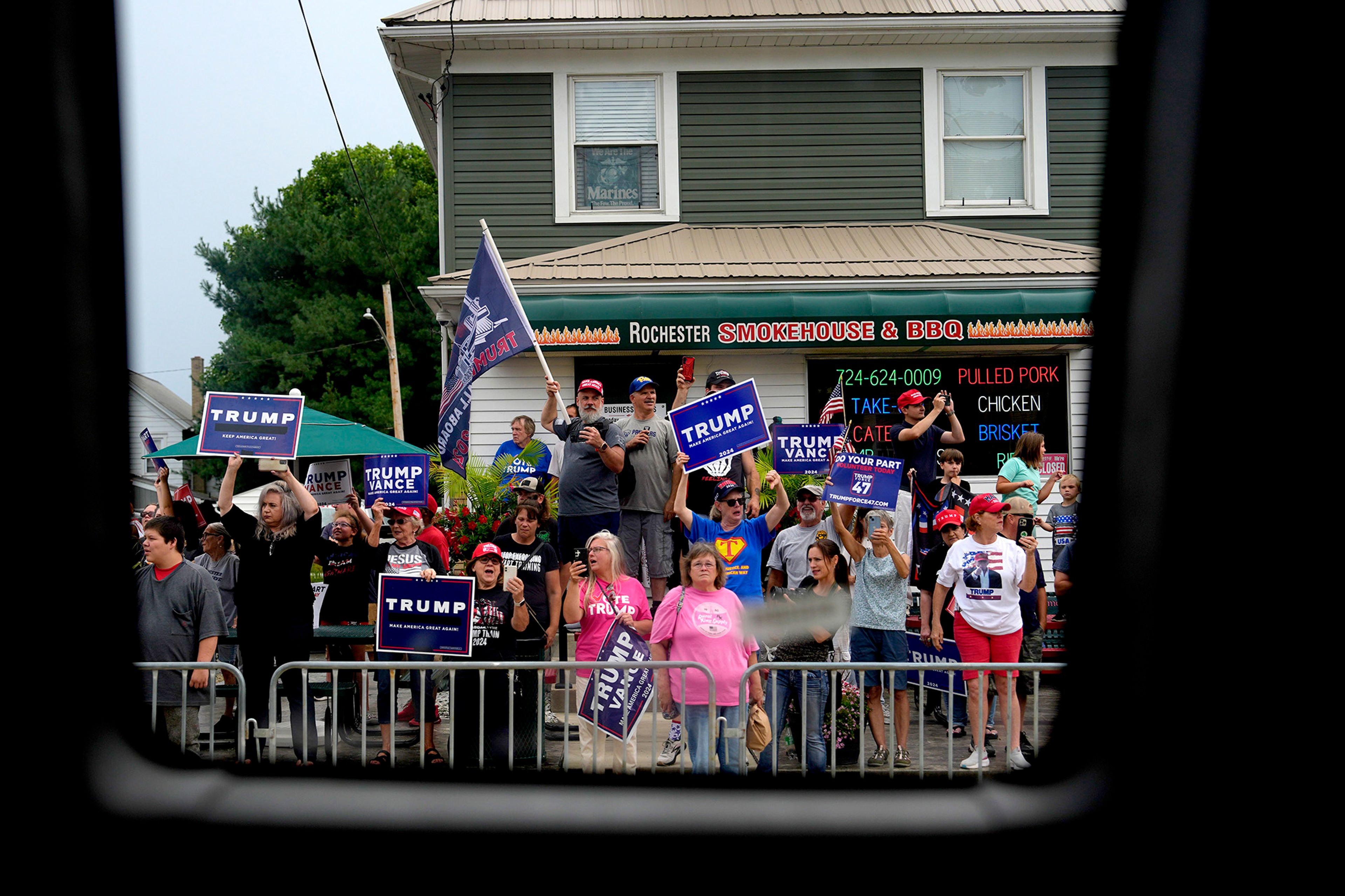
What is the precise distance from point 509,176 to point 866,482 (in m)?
8.01

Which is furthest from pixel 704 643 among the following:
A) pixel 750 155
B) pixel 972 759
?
pixel 750 155

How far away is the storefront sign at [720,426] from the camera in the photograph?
7582mm

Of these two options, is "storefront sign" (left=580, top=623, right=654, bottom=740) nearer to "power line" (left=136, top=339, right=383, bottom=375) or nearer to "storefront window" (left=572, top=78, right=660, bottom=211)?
"storefront window" (left=572, top=78, right=660, bottom=211)

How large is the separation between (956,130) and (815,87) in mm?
1907

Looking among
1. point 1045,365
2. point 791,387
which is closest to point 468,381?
point 791,387

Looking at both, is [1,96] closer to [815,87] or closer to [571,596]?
[571,596]

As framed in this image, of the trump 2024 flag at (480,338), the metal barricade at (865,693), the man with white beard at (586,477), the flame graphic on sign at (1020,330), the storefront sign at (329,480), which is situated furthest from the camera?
the flame graphic on sign at (1020,330)

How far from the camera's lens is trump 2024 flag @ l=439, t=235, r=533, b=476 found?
338 inches

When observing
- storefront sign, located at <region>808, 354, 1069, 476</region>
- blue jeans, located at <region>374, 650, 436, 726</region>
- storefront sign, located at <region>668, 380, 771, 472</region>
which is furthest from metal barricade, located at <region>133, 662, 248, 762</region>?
storefront sign, located at <region>808, 354, 1069, 476</region>

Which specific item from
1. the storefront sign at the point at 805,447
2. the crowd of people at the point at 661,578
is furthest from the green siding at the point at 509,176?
the storefront sign at the point at 805,447

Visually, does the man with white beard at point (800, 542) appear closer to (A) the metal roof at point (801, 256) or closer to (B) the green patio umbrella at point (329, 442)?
(B) the green patio umbrella at point (329, 442)

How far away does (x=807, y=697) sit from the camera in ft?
21.4

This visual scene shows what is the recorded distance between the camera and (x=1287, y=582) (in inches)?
69.4

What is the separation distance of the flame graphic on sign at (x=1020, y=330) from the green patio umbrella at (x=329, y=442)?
6194 mm
